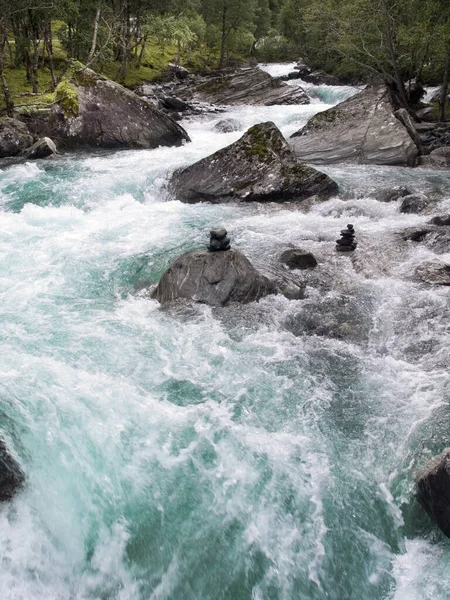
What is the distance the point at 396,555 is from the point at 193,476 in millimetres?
2332

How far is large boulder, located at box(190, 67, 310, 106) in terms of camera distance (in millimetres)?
33781

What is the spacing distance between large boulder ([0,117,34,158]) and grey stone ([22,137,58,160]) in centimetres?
41

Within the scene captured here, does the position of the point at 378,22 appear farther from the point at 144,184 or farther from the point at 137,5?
the point at 137,5

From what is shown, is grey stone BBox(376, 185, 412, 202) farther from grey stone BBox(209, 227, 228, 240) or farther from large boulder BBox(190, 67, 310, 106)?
large boulder BBox(190, 67, 310, 106)

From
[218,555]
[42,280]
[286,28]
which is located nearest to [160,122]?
[42,280]

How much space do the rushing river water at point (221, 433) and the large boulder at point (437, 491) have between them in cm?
14

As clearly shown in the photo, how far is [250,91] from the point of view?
34.8 meters

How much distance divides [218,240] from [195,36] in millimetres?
33948

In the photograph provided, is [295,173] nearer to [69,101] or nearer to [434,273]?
[434,273]

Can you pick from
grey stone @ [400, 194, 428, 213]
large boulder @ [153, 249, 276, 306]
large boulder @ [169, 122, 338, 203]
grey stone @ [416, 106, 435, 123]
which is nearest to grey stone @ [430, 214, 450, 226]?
grey stone @ [400, 194, 428, 213]

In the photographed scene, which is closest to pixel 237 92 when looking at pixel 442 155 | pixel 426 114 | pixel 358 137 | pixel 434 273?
pixel 426 114

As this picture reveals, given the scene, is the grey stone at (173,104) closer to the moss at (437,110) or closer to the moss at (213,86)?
the moss at (213,86)

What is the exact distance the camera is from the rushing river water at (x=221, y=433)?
4766 mm

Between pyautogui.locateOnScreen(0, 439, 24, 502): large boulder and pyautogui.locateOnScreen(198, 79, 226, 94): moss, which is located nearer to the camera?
pyautogui.locateOnScreen(0, 439, 24, 502): large boulder
